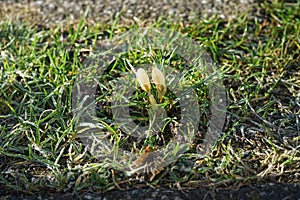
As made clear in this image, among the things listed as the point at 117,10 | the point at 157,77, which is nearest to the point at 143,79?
the point at 157,77

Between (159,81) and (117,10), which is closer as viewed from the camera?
(159,81)

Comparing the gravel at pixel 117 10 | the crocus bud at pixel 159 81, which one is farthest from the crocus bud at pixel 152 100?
the gravel at pixel 117 10

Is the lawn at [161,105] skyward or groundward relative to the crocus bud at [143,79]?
groundward

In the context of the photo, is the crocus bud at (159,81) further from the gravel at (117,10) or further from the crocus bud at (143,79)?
the gravel at (117,10)

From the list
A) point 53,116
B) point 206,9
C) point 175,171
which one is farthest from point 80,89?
point 206,9

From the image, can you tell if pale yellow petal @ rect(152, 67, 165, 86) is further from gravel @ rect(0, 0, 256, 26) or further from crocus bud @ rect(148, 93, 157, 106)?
gravel @ rect(0, 0, 256, 26)

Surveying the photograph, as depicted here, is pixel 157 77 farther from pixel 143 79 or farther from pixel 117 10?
pixel 117 10
